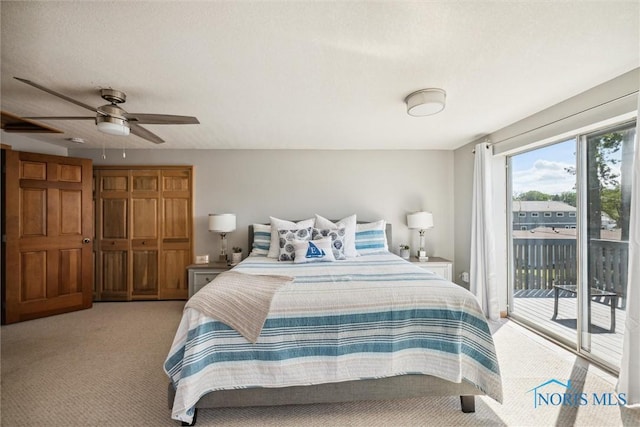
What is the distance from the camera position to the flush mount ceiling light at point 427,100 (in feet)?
7.29

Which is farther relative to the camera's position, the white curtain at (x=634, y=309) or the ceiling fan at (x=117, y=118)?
the ceiling fan at (x=117, y=118)

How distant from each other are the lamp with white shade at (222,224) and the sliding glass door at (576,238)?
3806 millimetres

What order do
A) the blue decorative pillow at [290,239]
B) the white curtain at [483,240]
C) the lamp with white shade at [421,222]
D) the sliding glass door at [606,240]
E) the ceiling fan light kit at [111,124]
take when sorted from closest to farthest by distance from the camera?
the ceiling fan light kit at [111,124] < the sliding glass door at [606,240] < the blue decorative pillow at [290,239] < the white curtain at [483,240] < the lamp with white shade at [421,222]

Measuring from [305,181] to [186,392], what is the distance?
321cm

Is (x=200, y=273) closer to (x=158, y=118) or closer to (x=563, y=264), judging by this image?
(x=158, y=118)

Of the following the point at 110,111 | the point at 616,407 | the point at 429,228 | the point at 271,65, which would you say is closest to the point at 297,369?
the point at 271,65

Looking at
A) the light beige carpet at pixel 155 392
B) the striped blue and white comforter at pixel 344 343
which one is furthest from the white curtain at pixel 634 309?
the striped blue and white comforter at pixel 344 343

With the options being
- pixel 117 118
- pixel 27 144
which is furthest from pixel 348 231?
pixel 27 144

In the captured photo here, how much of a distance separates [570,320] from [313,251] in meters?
2.69

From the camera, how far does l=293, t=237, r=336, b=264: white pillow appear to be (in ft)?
10.2

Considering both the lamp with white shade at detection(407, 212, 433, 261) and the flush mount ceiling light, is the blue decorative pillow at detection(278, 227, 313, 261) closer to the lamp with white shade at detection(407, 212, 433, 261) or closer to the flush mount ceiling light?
the lamp with white shade at detection(407, 212, 433, 261)

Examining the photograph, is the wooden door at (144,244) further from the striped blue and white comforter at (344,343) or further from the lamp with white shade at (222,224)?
the striped blue and white comforter at (344,343)

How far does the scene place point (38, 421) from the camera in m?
1.75

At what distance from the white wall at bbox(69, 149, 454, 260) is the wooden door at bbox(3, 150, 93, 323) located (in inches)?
28.4
